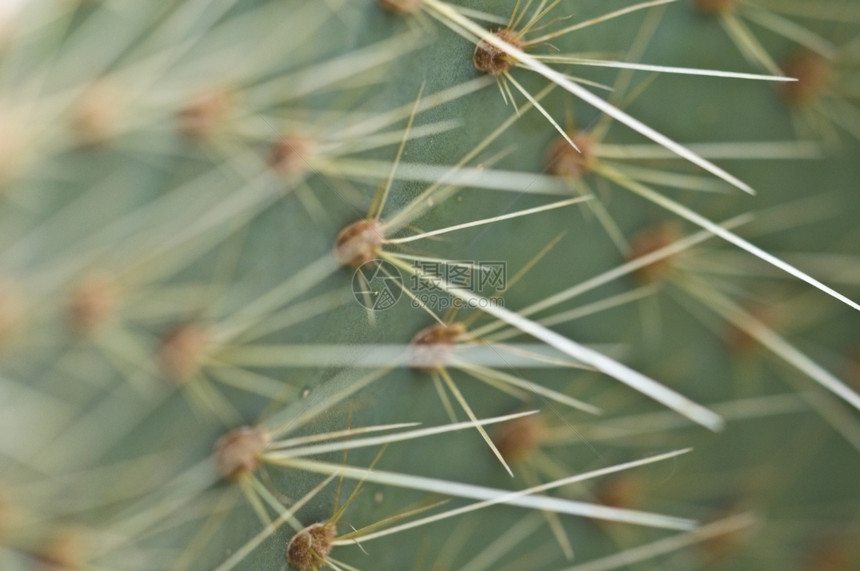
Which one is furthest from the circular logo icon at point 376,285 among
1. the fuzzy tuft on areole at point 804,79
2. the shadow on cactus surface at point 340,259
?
the fuzzy tuft on areole at point 804,79

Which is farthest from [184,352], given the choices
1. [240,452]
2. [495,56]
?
[495,56]

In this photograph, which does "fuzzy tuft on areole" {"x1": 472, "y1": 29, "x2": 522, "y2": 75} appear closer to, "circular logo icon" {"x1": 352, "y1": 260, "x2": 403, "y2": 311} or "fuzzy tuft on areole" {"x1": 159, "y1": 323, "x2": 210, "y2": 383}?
"circular logo icon" {"x1": 352, "y1": 260, "x2": 403, "y2": 311}

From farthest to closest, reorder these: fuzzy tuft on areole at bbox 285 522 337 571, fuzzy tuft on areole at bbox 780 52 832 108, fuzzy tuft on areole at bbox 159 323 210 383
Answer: fuzzy tuft on areole at bbox 780 52 832 108, fuzzy tuft on areole at bbox 159 323 210 383, fuzzy tuft on areole at bbox 285 522 337 571

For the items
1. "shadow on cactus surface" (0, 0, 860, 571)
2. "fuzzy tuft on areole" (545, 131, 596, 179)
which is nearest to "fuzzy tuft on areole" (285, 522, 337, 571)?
"shadow on cactus surface" (0, 0, 860, 571)

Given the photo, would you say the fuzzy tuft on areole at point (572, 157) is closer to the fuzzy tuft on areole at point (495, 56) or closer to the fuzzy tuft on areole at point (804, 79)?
the fuzzy tuft on areole at point (495, 56)

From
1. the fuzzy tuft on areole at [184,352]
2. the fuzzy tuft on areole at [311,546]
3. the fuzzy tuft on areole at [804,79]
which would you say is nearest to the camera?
the fuzzy tuft on areole at [311,546]

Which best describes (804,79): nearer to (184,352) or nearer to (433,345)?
(433,345)

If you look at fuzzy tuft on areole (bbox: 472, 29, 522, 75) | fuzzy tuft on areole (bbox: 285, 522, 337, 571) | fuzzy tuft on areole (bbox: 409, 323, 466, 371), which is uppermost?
fuzzy tuft on areole (bbox: 472, 29, 522, 75)

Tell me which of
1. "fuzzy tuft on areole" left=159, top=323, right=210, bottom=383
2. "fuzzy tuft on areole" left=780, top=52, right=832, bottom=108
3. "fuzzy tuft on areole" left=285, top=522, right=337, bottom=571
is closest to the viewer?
"fuzzy tuft on areole" left=285, top=522, right=337, bottom=571
